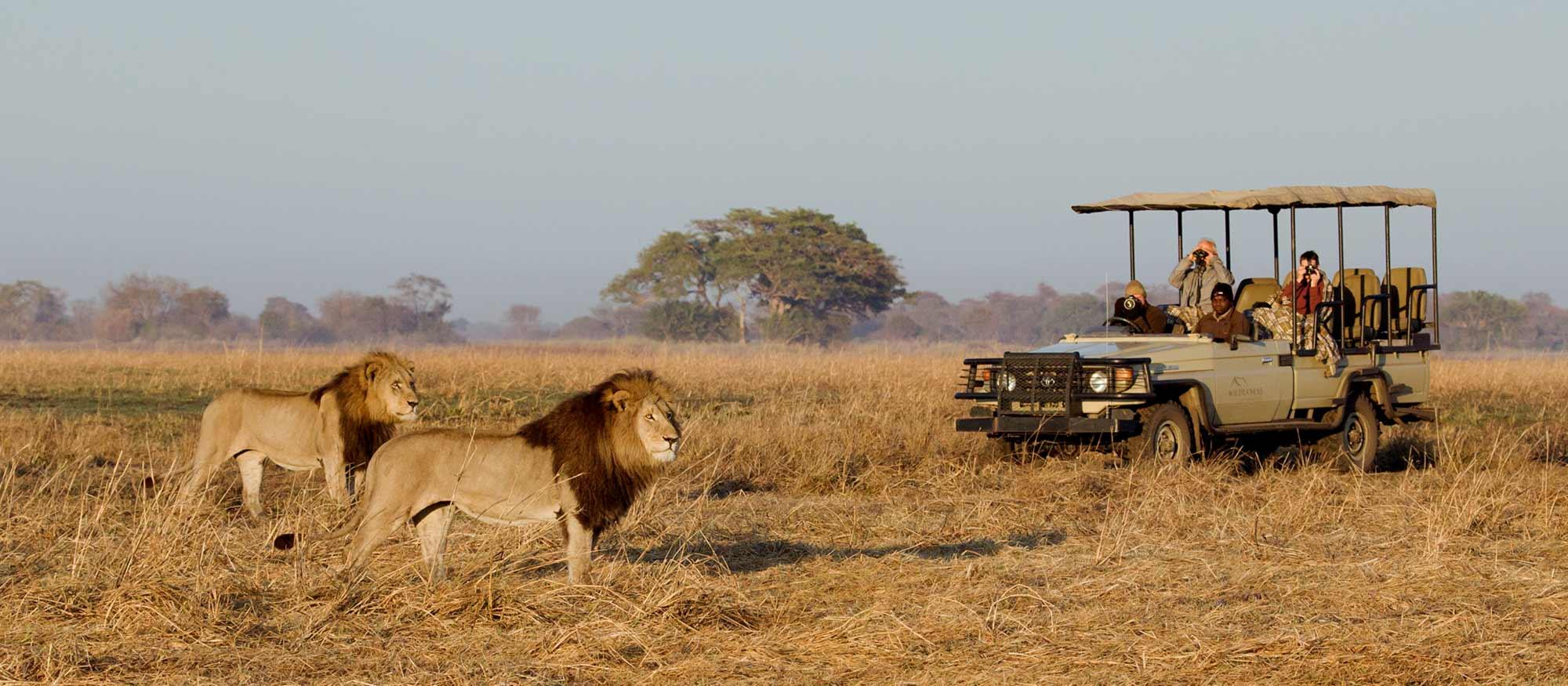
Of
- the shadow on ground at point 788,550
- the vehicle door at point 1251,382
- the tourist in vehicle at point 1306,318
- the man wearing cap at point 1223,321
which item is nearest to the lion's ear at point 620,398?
the shadow on ground at point 788,550

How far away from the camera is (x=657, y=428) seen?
663 centimetres

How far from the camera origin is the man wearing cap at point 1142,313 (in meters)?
12.2

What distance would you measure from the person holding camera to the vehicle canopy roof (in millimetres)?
355

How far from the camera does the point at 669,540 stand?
26.6ft

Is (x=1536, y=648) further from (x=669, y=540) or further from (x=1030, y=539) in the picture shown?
(x=669, y=540)

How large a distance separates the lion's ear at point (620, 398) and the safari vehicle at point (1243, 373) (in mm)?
4677

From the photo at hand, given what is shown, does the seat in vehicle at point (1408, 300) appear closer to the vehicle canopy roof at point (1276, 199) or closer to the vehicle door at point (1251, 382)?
the vehicle canopy roof at point (1276, 199)

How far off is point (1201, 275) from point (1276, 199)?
3.37ft

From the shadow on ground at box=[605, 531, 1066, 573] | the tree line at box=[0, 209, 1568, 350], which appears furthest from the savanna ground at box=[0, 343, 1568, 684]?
the tree line at box=[0, 209, 1568, 350]

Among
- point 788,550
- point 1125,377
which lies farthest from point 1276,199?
point 788,550

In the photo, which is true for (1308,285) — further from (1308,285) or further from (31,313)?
(31,313)

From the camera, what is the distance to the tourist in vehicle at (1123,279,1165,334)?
40.2ft

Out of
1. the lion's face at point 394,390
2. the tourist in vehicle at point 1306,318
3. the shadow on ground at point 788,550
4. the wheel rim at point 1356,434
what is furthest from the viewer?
the wheel rim at point 1356,434

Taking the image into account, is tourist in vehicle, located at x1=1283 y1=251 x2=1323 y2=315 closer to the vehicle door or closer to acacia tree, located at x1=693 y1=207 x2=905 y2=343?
the vehicle door
